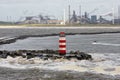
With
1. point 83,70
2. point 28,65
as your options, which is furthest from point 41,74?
point 28,65

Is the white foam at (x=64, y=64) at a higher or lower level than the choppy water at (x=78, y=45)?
higher

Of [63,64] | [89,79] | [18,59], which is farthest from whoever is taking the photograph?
[18,59]

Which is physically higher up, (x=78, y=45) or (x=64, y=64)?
(x=64, y=64)

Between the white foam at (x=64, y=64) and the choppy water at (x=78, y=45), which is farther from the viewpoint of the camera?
the choppy water at (x=78, y=45)

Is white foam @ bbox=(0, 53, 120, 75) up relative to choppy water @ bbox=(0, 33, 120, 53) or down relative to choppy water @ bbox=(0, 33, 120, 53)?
up

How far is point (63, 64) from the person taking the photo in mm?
15711

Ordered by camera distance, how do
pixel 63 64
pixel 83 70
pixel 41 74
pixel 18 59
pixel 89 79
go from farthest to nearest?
1. pixel 18 59
2. pixel 63 64
3. pixel 83 70
4. pixel 41 74
5. pixel 89 79

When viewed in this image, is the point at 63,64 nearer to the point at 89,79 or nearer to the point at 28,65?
the point at 28,65

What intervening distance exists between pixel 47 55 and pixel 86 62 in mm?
2358

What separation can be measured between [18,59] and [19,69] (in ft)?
9.30

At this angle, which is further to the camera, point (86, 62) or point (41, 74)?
point (86, 62)

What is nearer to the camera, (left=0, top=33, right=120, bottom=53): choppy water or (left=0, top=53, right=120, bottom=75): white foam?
(left=0, top=53, right=120, bottom=75): white foam

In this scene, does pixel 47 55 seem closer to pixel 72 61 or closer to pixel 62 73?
pixel 72 61

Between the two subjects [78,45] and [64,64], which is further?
[78,45]
